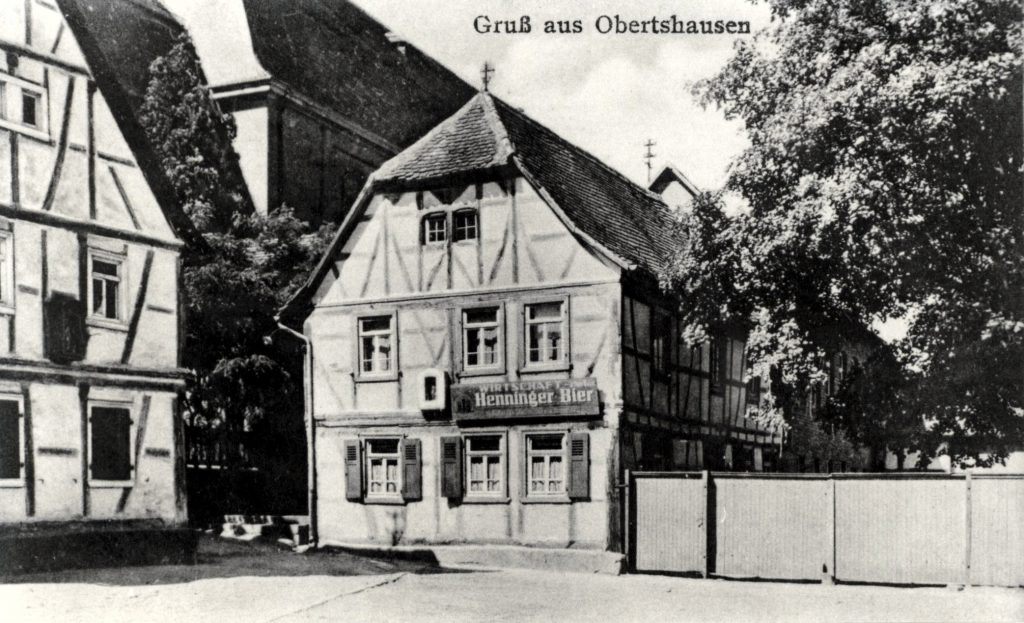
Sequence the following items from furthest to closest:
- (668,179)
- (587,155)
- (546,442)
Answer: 1. (668,179)
2. (587,155)
3. (546,442)

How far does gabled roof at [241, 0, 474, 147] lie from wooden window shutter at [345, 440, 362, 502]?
851cm

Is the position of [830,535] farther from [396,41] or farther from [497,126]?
[396,41]

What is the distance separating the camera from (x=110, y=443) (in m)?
13.8

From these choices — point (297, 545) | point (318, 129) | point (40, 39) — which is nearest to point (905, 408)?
point (297, 545)

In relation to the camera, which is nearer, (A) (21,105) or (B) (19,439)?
(A) (21,105)

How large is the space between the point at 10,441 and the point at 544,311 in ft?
26.0

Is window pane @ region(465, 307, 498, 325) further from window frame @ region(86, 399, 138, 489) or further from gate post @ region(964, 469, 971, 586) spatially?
gate post @ region(964, 469, 971, 586)

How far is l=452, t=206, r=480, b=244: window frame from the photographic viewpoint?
17.6m

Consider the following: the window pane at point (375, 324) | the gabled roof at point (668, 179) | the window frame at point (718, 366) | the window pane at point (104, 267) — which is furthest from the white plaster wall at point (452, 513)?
the gabled roof at point (668, 179)

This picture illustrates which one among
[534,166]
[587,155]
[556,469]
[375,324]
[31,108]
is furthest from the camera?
[587,155]

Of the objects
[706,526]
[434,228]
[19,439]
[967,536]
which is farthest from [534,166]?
[19,439]

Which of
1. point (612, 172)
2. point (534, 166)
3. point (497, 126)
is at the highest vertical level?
point (497, 126)

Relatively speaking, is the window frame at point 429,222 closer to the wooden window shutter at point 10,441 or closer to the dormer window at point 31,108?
the dormer window at point 31,108

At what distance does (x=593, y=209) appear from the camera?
18844 millimetres
